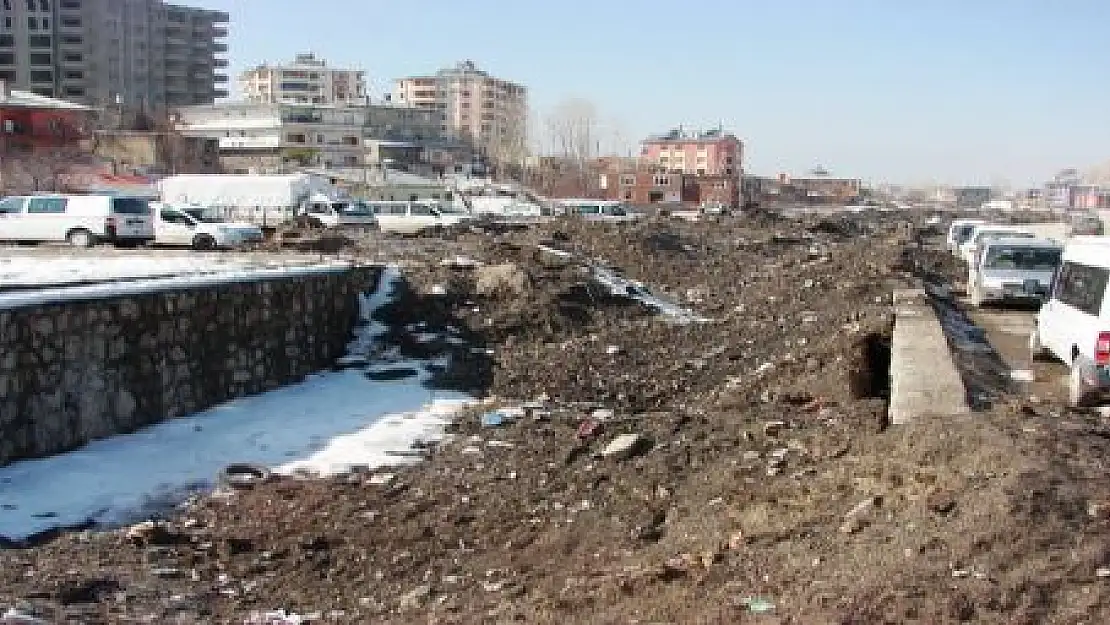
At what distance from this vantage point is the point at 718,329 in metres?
22.1

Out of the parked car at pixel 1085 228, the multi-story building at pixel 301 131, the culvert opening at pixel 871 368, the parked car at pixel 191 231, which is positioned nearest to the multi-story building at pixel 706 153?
the multi-story building at pixel 301 131

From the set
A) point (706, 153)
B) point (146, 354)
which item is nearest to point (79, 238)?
point (146, 354)

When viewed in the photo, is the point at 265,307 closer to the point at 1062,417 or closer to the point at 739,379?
the point at 739,379

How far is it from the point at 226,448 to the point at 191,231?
20247mm

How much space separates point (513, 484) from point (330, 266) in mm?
9816

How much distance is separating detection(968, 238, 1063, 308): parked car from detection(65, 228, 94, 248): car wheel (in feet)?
70.0

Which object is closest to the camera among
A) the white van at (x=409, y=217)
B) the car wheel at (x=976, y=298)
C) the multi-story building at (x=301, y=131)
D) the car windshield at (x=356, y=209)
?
the car wheel at (x=976, y=298)

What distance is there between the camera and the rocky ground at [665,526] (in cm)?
578

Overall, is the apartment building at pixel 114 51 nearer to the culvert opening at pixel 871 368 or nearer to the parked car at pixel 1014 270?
the parked car at pixel 1014 270

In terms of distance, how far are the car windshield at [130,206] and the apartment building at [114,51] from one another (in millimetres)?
100674

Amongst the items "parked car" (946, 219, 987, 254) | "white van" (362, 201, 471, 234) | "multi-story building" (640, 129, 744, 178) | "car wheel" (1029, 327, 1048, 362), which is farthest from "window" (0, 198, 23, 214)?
"multi-story building" (640, 129, 744, 178)

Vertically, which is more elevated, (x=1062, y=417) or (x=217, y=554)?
(x=1062, y=417)

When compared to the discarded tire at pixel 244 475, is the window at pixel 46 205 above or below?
above

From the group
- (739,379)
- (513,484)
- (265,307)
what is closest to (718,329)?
(739,379)
